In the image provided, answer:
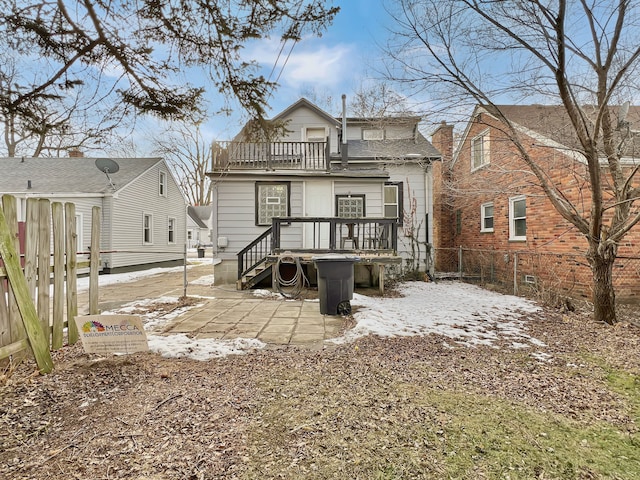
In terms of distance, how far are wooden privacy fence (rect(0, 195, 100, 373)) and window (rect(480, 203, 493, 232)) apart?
1193 centimetres

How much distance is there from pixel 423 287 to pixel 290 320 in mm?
5283

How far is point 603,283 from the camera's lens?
5.22 m

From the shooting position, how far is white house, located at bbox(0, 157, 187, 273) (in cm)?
1198

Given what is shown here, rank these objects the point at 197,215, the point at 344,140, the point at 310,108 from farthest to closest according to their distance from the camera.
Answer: the point at 197,215 → the point at 310,108 → the point at 344,140

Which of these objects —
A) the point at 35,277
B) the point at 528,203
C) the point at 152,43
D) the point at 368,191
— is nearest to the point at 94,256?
the point at 35,277

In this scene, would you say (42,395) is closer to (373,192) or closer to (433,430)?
(433,430)

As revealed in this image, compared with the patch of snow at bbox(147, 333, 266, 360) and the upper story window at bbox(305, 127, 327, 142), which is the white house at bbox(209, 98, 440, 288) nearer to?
the upper story window at bbox(305, 127, 327, 142)

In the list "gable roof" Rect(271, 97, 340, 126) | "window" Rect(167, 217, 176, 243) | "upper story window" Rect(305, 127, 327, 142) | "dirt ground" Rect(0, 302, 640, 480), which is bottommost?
"dirt ground" Rect(0, 302, 640, 480)

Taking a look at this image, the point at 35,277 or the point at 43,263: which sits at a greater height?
the point at 43,263

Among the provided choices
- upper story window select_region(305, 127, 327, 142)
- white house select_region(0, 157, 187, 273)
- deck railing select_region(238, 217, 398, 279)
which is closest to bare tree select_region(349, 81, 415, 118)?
deck railing select_region(238, 217, 398, 279)

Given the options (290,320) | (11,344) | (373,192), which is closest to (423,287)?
(373,192)

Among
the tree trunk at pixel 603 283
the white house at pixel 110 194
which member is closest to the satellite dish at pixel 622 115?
the tree trunk at pixel 603 283

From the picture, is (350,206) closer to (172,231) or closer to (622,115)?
(622,115)

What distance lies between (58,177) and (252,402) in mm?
15534
